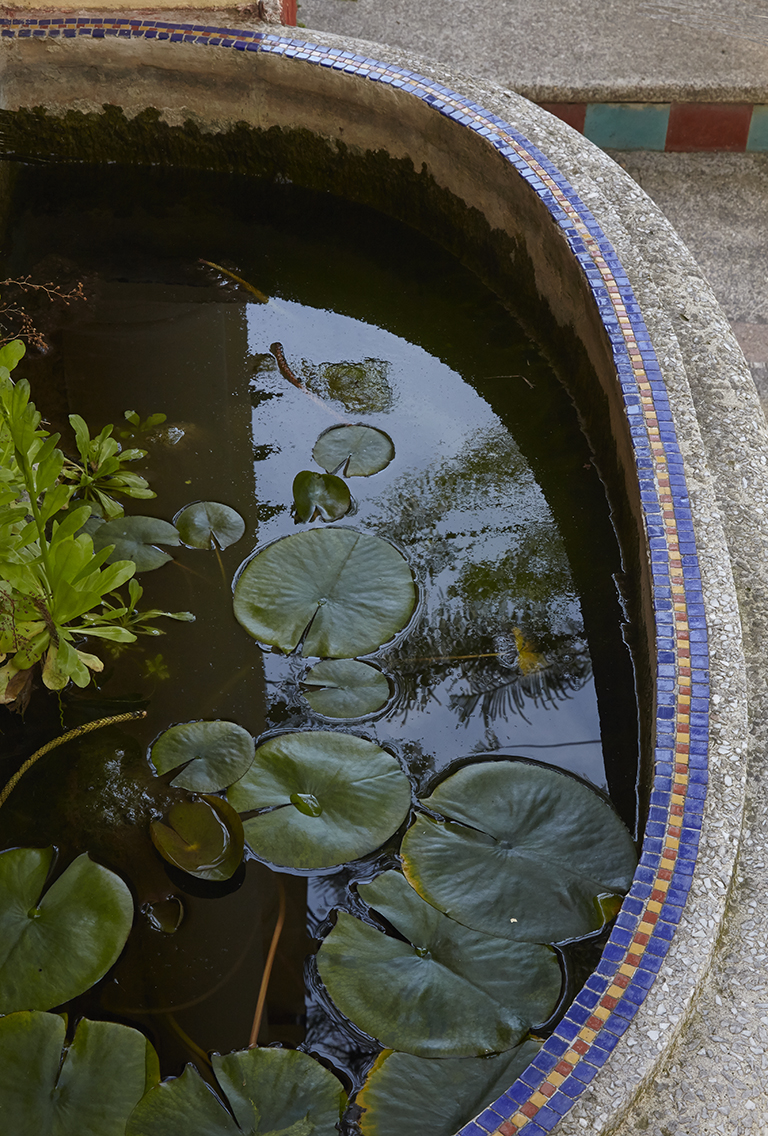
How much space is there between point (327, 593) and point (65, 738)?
0.62 m

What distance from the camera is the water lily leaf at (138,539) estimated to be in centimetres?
210

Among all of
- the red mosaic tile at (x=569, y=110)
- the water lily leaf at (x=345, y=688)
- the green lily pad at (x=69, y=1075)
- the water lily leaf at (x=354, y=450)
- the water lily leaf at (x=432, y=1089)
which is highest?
the red mosaic tile at (x=569, y=110)

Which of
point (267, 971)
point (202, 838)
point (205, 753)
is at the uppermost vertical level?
point (205, 753)

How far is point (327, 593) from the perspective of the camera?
6.58ft

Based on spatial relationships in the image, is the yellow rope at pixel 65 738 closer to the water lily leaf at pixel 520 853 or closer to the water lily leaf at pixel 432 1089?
the water lily leaf at pixel 520 853

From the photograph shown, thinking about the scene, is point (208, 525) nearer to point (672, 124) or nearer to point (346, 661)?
point (346, 661)

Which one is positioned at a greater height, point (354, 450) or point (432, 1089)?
point (354, 450)

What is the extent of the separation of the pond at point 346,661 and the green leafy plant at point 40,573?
0.14m

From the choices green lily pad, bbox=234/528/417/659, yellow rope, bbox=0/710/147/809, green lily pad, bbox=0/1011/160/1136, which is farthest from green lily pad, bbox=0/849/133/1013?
green lily pad, bbox=234/528/417/659

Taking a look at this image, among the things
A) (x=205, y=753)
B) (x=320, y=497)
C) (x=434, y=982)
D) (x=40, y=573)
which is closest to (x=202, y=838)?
(x=205, y=753)

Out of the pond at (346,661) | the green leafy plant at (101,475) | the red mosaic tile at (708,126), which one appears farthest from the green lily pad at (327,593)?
the red mosaic tile at (708,126)

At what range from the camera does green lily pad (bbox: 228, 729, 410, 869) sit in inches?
64.4

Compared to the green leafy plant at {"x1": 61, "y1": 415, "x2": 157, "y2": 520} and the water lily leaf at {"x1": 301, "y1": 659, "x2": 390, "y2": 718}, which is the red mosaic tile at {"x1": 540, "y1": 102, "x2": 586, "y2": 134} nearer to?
the green leafy plant at {"x1": 61, "y1": 415, "x2": 157, "y2": 520}

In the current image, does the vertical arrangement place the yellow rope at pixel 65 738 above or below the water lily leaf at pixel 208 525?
below
